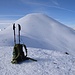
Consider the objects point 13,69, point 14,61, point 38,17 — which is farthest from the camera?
point 38,17

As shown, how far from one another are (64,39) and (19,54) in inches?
1891

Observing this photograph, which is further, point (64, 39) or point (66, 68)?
point (64, 39)

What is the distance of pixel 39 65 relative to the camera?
36.1 feet

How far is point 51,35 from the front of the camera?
61000 millimetres

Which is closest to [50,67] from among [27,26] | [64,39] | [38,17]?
[64,39]

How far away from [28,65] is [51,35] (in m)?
50.4

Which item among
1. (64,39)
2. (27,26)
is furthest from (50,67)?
(27,26)

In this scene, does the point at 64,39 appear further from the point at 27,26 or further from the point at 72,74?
the point at 72,74

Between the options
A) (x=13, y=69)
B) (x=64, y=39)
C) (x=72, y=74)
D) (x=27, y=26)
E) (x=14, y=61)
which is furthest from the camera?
(x=27, y=26)

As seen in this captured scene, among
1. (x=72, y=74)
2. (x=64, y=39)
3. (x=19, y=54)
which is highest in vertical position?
(x=19, y=54)

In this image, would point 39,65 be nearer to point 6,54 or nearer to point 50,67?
point 50,67

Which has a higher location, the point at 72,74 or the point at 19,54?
the point at 19,54

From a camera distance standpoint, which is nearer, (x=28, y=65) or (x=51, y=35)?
(x=28, y=65)

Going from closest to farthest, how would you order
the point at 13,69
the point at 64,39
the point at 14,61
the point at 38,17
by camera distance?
the point at 13,69
the point at 14,61
the point at 64,39
the point at 38,17
